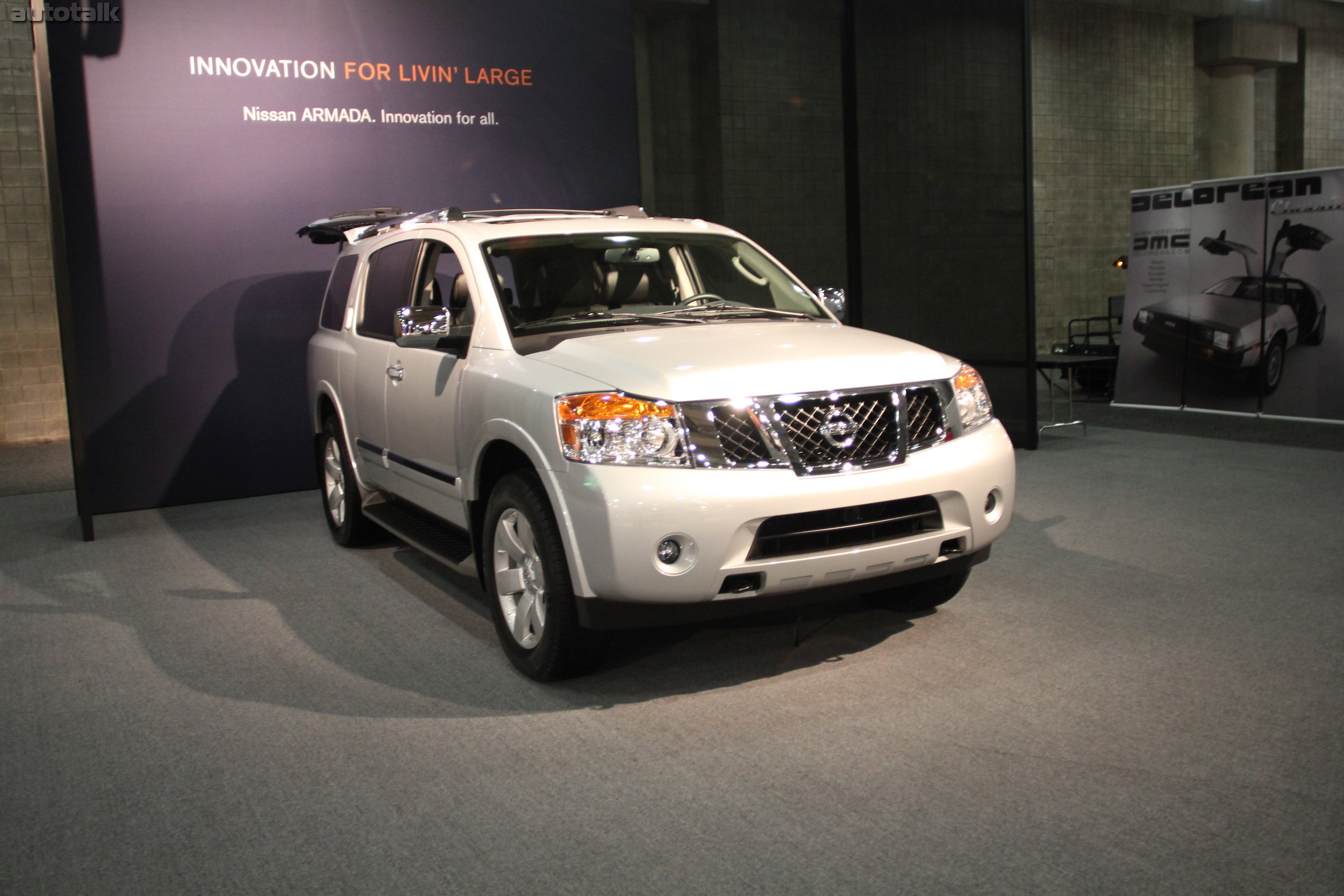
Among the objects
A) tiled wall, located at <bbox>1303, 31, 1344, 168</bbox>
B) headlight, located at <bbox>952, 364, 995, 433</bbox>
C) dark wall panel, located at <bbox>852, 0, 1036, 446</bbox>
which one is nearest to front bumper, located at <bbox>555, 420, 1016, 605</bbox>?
headlight, located at <bbox>952, 364, 995, 433</bbox>

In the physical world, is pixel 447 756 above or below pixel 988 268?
below

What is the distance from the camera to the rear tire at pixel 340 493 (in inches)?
220

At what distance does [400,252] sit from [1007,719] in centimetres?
331

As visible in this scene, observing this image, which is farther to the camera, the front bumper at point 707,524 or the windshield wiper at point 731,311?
the windshield wiper at point 731,311

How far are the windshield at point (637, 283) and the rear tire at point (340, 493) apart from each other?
1875 mm

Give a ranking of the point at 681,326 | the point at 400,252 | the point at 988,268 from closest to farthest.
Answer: the point at 681,326
the point at 400,252
the point at 988,268

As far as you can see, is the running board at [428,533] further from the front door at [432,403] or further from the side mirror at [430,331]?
the side mirror at [430,331]

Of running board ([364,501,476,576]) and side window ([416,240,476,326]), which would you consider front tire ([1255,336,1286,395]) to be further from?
running board ([364,501,476,576])

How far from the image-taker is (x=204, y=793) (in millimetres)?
2885

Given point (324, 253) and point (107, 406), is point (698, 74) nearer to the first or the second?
point (324, 253)

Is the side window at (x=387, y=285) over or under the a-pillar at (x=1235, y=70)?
under

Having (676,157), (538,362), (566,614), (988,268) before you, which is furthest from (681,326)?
(676,157)

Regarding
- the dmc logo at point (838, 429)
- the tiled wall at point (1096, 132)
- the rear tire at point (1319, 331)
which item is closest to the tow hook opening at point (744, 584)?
the dmc logo at point (838, 429)

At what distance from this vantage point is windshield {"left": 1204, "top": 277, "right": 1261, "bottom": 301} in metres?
9.32
